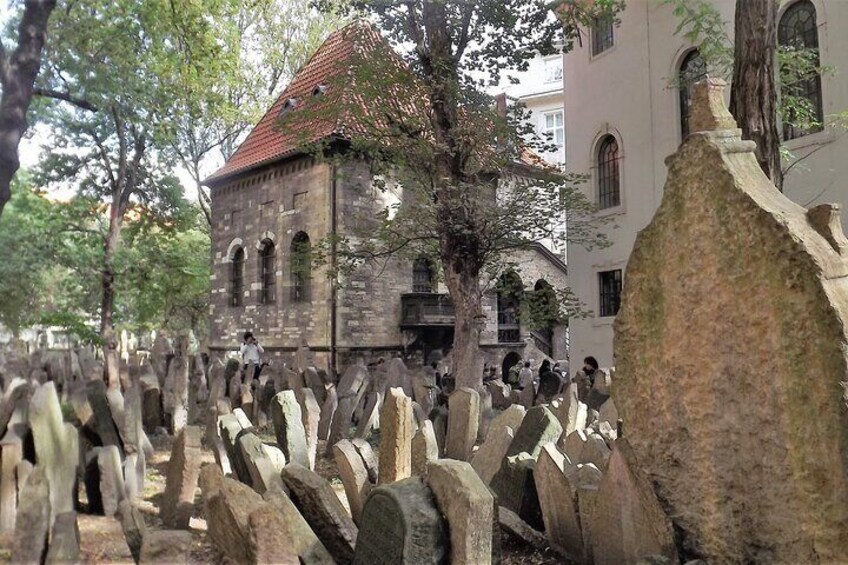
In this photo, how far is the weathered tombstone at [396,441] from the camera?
4461 mm

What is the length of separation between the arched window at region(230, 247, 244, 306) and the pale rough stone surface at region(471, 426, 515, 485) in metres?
20.7

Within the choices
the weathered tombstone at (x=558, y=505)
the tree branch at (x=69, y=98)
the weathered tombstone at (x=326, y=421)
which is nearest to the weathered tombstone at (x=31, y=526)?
the weathered tombstone at (x=558, y=505)

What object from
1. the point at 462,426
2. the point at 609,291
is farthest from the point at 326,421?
the point at 609,291

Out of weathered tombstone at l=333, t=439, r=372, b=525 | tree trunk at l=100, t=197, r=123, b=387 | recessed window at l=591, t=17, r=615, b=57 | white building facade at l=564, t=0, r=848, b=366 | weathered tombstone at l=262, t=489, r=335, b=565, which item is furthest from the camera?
tree trunk at l=100, t=197, r=123, b=387

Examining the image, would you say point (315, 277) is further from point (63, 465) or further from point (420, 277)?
point (63, 465)

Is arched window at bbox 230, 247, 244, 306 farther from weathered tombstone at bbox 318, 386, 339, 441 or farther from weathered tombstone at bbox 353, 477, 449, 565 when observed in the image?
weathered tombstone at bbox 353, 477, 449, 565

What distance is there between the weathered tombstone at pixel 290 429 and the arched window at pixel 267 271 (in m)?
17.5

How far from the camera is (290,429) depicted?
5355mm

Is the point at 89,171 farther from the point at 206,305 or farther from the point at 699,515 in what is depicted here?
the point at 699,515

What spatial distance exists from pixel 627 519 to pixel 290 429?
2.92 m

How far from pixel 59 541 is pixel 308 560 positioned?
110 cm

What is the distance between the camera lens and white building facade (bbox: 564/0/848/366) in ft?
50.0

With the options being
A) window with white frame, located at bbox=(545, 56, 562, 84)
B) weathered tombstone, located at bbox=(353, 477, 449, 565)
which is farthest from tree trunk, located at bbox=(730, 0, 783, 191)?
window with white frame, located at bbox=(545, 56, 562, 84)

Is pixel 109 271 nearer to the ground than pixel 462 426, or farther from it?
farther from it
